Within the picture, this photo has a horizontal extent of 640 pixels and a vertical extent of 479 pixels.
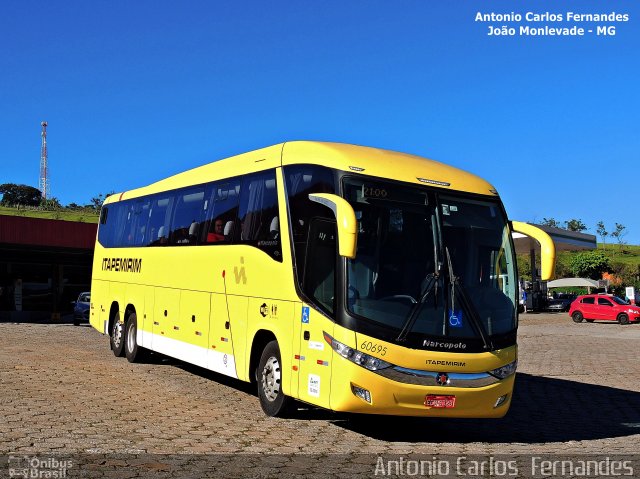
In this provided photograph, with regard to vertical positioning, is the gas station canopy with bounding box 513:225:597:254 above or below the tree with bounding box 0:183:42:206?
below

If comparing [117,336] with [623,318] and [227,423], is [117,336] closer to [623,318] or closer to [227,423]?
[227,423]

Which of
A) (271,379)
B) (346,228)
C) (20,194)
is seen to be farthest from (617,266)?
(346,228)

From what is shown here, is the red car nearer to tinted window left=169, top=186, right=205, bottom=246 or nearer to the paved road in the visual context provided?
the paved road

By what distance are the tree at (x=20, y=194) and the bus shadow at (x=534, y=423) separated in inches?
5372

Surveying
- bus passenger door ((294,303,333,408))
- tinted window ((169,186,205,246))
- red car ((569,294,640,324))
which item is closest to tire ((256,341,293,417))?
bus passenger door ((294,303,333,408))

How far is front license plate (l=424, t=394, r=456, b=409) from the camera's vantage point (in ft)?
31.1

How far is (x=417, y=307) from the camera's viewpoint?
9484 millimetres

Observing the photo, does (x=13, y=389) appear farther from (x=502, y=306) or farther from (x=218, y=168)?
(x=502, y=306)

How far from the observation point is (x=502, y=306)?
33.3 ft

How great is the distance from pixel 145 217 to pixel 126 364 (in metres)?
3.12

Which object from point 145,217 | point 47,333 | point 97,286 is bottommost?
point 47,333

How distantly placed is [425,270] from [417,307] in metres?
0.47

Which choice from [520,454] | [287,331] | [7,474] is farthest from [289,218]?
[7,474]

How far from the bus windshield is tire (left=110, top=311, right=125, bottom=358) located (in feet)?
33.0
